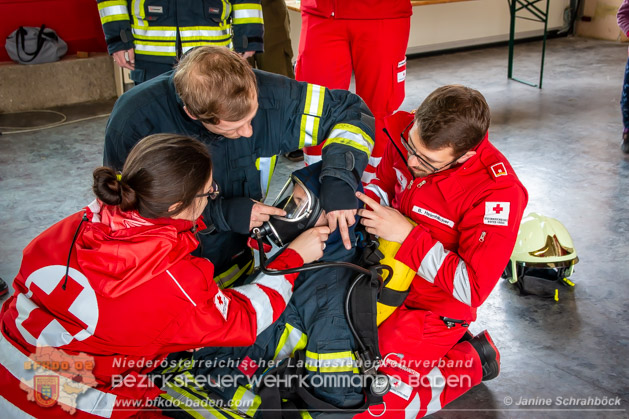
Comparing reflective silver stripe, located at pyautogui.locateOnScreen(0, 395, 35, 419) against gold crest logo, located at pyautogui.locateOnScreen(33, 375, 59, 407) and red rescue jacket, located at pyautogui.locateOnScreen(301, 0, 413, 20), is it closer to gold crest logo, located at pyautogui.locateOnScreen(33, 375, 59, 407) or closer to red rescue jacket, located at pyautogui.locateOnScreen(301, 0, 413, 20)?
gold crest logo, located at pyautogui.locateOnScreen(33, 375, 59, 407)

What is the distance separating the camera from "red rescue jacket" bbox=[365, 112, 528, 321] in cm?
201

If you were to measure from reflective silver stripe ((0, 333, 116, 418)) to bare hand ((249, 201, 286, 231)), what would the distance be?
26.7 inches

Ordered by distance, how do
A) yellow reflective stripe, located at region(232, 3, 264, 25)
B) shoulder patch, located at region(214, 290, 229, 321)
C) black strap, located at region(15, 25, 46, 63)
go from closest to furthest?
shoulder patch, located at region(214, 290, 229, 321), yellow reflective stripe, located at region(232, 3, 264, 25), black strap, located at region(15, 25, 46, 63)

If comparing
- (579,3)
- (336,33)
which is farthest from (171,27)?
(579,3)

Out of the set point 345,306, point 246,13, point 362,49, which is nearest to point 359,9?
point 362,49

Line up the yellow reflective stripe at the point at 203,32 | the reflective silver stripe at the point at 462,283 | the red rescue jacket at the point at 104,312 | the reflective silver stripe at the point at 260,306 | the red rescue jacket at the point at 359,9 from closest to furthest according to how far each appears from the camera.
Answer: the red rescue jacket at the point at 104,312, the reflective silver stripe at the point at 260,306, the reflective silver stripe at the point at 462,283, the yellow reflective stripe at the point at 203,32, the red rescue jacket at the point at 359,9

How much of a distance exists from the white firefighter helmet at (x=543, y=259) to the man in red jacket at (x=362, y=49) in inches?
35.9

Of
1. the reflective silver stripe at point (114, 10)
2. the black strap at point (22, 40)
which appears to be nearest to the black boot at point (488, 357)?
the reflective silver stripe at point (114, 10)

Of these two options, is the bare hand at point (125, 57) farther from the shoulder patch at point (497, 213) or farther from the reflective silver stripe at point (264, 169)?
the shoulder patch at point (497, 213)

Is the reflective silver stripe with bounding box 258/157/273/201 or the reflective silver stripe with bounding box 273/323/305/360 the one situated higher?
the reflective silver stripe with bounding box 258/157/273/201

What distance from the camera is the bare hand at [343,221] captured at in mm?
1999

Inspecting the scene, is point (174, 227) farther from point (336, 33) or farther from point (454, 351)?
point (336, 33)

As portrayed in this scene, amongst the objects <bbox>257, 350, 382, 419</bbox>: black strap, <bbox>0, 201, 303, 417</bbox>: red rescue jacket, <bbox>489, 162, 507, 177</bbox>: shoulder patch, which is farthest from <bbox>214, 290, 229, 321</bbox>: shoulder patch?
<bbox>489, 162, 507, 177</bbox>: shoulder patch

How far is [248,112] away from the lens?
6.35ft
